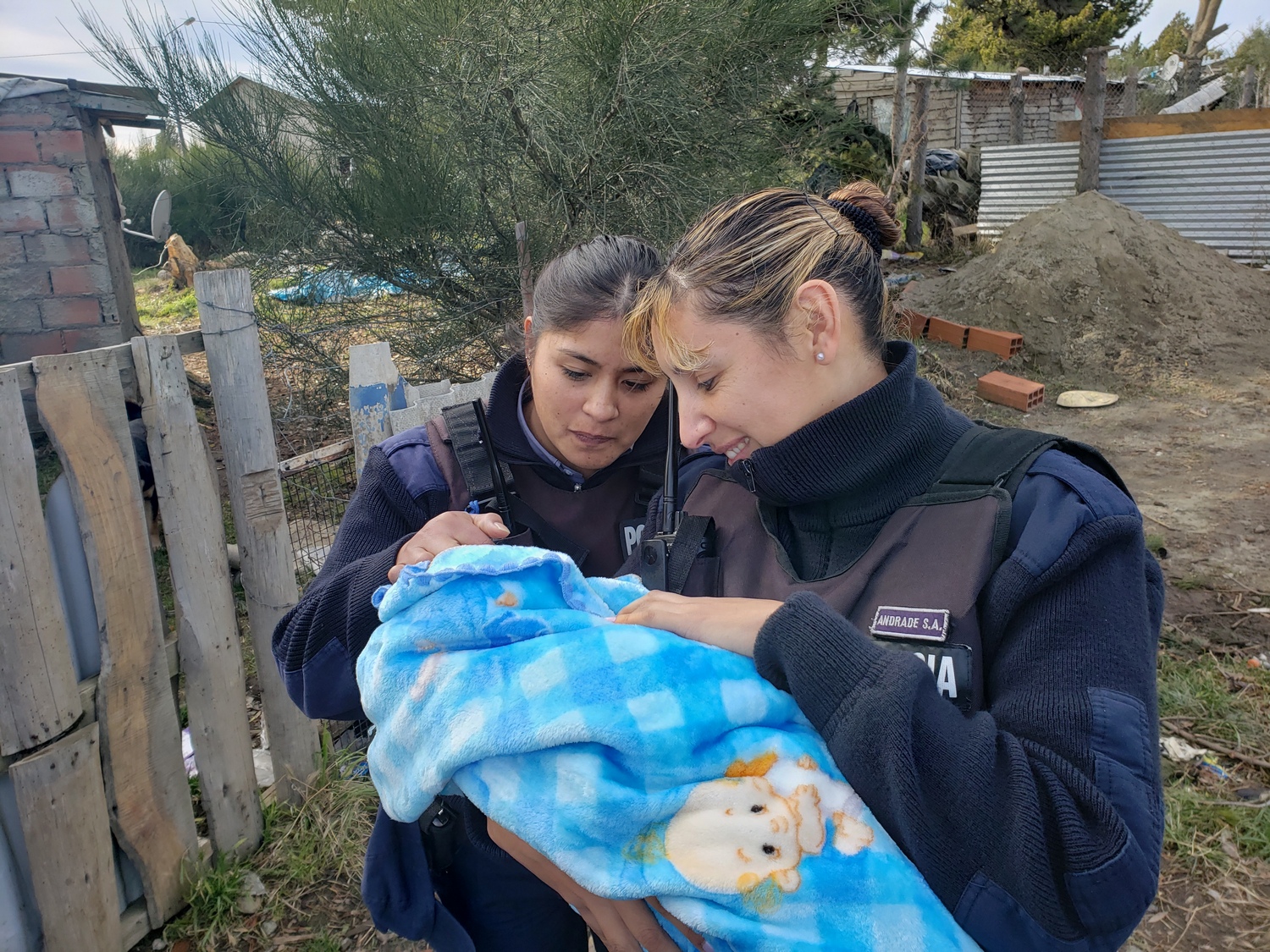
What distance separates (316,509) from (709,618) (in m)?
4.14

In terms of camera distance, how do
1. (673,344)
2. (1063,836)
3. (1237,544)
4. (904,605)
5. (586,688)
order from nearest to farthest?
(1063,836) → (586,688) → (904,605) → (673,344) → (1237,544)

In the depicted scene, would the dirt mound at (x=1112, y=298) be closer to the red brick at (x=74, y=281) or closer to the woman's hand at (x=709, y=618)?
the red brick at (x=74, y=281)

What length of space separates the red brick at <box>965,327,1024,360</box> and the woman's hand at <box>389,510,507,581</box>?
9539 mm

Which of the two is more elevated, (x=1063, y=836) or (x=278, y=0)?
(x=278, y=0)

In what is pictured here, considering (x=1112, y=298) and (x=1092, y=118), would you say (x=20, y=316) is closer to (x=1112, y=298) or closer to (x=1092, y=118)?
(x=1112, y=298)

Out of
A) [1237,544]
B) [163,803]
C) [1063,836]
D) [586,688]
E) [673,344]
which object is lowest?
[1237,544]

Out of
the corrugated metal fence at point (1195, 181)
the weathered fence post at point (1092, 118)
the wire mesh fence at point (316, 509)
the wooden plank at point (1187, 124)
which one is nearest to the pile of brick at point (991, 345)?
the weathered fence post at point (1092, 118)

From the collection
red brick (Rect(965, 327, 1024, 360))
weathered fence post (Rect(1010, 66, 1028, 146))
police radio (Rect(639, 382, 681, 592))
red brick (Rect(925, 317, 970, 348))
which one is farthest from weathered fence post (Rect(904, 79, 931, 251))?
police radio (Rect(639, 382, 681, 592))

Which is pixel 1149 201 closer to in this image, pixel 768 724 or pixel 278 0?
pixel 278 0

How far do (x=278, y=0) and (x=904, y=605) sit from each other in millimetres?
6317

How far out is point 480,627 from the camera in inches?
46.4

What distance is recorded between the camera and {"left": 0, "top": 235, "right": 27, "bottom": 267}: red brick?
17.4ft

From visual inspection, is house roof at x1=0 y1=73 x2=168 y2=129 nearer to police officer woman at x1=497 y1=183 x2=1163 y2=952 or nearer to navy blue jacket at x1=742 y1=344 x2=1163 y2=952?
police officer woman at x1=497 y1=183 x2=1163 y2=952

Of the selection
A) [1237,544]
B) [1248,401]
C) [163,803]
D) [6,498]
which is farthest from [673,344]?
[1248,401]
